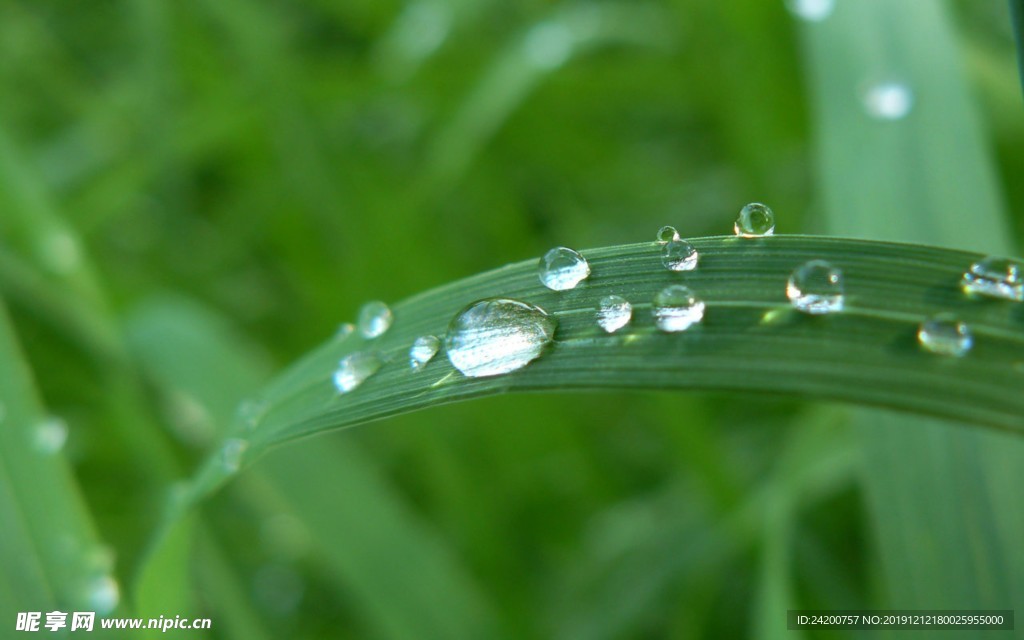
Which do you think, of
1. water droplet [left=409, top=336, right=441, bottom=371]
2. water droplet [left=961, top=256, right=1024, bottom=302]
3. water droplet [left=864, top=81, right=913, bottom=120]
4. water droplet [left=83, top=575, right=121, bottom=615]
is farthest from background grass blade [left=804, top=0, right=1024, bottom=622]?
water droplet [left=83, top=575, right=121, bottom=615]

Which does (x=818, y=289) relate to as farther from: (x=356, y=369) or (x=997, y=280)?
(x=356, y=369)

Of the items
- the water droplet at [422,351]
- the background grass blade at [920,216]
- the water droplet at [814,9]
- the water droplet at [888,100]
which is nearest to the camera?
the water droplet at [422,351]

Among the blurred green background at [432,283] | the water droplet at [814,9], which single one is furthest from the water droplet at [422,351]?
the water droplet at [814,9]

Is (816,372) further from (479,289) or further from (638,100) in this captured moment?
(638,100)

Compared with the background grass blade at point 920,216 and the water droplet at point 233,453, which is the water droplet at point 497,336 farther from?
the background grass blade at point 920,216

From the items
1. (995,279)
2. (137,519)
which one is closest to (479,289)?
(995,279)

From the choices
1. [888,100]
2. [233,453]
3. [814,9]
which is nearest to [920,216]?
[888,100]

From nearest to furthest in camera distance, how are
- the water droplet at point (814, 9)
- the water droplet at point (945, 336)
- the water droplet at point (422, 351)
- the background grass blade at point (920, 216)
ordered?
1. the water droplet at point (945, 336)
2. the water droplet at point (422, 351)
3. the background grass blade at point (920, 216)
4. the water droplet at point (814, 9)
